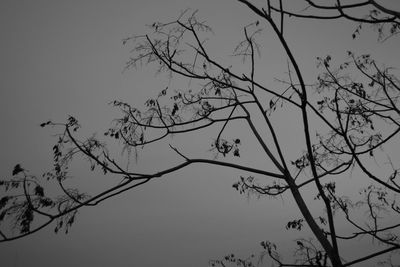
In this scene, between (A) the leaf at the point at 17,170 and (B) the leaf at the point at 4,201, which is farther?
(A) the leaf at the point at 17,170

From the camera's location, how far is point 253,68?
416 centimetres

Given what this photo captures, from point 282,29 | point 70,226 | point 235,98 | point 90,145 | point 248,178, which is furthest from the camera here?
point 248,178

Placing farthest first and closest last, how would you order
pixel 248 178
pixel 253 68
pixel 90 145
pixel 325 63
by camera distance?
1. pixel 248 178
2. pixel 325 63
3. pixel 90 145
4. pixel 253 68

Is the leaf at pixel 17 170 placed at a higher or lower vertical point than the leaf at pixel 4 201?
higher

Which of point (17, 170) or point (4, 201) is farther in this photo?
point (17, 170)

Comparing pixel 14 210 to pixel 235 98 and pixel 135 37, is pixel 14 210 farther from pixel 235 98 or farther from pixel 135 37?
pixel 235 98

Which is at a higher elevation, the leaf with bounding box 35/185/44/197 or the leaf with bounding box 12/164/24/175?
the leaf with bounding box 12/164/24/175

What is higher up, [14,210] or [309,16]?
[309,16]

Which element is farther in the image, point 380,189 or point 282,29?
point 380,189

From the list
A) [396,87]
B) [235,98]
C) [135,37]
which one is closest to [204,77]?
[235,98]

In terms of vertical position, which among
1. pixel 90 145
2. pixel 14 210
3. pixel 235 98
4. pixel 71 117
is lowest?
pixel 14 210

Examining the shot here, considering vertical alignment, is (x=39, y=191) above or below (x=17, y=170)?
below

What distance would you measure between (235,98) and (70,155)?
3.07 metres

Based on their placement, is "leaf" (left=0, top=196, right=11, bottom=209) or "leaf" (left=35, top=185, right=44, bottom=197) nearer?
"leaf" (left=0, top=196, right=11, bottom=209)
